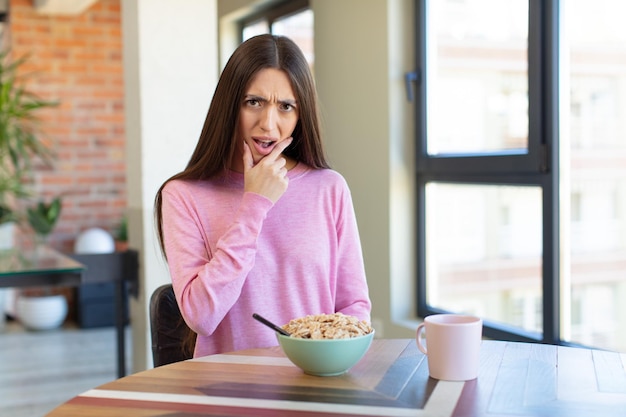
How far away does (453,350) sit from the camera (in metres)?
1.21

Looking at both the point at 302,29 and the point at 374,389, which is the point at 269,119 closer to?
the point at 374,389

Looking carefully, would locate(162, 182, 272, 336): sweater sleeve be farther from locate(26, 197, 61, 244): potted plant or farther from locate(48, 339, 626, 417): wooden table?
locate(26, 197, 61, 244): potted plant

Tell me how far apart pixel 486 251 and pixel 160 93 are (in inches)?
61.1

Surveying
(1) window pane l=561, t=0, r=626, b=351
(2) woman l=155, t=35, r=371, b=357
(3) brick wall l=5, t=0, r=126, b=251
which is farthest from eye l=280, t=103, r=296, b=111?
(3) brick wall l=5, t=0, r=126, b=251

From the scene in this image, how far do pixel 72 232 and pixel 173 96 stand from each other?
3300 millimetres

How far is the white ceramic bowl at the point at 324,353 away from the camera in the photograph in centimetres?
121

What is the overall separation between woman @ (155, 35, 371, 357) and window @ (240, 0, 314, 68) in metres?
3.02

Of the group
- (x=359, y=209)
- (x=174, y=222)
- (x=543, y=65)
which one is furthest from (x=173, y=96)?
(x=174, y=222)

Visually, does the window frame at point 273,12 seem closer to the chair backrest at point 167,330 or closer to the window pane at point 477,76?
the window pane at point 477,76

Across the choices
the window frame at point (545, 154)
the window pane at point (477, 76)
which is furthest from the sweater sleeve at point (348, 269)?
the window pane at point (477, 76)

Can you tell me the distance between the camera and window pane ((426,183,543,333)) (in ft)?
10.4

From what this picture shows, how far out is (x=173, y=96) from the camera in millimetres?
3180

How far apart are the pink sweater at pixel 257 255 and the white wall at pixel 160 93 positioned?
4.73ft

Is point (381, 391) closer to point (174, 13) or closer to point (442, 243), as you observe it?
point (174, 13)
